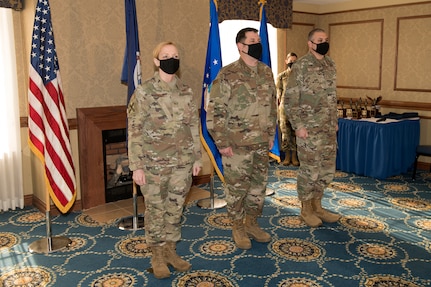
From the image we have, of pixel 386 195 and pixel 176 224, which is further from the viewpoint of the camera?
pixel 386 195

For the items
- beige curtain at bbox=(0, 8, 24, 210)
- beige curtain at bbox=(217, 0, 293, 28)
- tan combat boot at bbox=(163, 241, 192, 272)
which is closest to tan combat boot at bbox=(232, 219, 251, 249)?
tan combat boot at bbox=(163, 241, 192, 272)

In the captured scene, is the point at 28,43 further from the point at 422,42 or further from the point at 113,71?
the point at 422,42

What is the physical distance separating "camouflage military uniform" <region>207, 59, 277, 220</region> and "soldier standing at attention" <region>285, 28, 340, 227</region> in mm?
410

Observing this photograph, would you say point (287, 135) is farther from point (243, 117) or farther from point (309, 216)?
point (243, 117)

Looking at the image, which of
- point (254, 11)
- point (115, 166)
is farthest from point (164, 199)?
point (254, 11)

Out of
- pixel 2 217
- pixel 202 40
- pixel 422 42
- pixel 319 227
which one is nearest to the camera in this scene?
pixel 319 227

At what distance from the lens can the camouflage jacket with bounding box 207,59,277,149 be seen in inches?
131

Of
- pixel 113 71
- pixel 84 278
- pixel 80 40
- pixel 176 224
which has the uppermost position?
pixel 80 40

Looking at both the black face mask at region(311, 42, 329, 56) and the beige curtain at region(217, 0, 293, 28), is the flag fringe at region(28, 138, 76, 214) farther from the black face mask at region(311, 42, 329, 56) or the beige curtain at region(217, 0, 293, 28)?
the beige curtain at region(217, 0, 293, 28)

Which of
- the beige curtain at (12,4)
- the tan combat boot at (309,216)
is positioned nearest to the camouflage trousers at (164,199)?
the tan combat boot at (309,216)

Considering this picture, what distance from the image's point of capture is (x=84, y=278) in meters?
3.07

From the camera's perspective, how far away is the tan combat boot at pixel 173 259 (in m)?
3.13

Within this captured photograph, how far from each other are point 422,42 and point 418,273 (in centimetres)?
426

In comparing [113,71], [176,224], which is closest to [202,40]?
[113,71]
